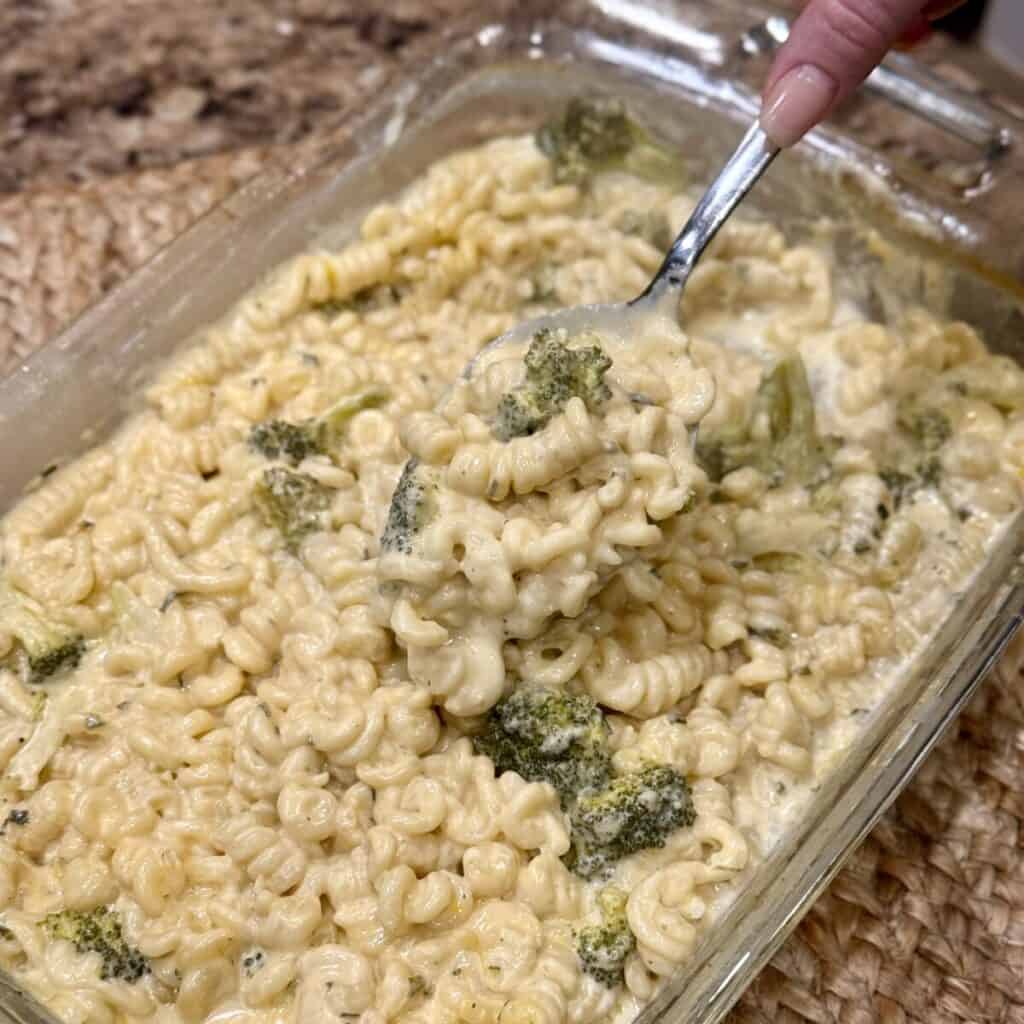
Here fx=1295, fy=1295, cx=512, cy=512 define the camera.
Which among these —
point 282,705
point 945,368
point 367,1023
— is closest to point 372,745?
point 282,705

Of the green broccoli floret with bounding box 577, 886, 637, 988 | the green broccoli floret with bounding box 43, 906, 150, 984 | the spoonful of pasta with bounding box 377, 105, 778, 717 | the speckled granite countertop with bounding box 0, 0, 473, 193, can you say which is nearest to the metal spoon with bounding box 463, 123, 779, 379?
the spoonful of pasta with bounding box 377, 105, 778, 717

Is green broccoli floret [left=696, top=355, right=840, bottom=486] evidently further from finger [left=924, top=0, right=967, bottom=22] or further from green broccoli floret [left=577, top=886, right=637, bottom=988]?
green broccoli floret [left=577, top=886, right=637, bottom=988]

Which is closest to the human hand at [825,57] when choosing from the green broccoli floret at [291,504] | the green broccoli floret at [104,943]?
the green broccoli floret at [291,504]

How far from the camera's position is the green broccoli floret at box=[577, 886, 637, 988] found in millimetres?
1649

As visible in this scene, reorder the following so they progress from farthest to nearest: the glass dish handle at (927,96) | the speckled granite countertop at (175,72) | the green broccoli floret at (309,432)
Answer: the speckled granite countertop at (175,72) → the glass dish handle at (927,96) → the green broccoli floret at (309,432)

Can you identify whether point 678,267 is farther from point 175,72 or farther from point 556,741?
point 175,72

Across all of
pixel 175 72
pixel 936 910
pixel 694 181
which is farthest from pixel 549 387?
pixel 175 72

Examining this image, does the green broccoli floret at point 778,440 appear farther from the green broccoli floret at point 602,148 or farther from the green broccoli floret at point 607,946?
the green broccoli floret at point 607,946

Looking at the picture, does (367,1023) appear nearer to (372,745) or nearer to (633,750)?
(372,745)

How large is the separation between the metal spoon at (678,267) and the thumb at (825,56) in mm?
69

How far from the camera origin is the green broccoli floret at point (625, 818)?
5.62ft

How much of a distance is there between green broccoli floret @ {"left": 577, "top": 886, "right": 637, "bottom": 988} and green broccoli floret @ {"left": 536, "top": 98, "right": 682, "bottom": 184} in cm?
149

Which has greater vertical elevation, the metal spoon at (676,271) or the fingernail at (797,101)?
the fingernail at (797,101)

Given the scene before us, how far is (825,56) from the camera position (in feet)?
5.92
